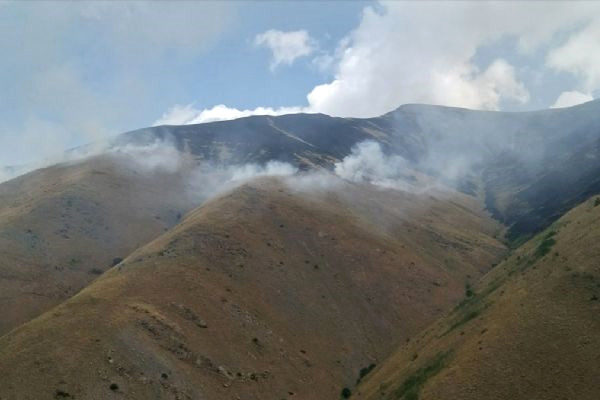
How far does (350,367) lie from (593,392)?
2653 cm

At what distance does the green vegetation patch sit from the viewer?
128 feet

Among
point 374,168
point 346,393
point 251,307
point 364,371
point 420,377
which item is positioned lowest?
point 364,371

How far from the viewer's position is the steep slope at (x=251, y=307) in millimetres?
42469

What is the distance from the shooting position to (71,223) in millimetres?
84312

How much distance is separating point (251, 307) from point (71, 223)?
4143cm

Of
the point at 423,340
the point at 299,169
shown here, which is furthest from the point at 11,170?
the point at 423,340


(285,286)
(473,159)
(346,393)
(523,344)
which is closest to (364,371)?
(346,393)

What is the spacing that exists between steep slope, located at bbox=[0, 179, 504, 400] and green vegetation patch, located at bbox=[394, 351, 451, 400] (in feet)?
33.9

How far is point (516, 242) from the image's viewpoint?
3698 inches

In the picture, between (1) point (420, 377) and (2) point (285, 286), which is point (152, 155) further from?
(1) point (420, 377)

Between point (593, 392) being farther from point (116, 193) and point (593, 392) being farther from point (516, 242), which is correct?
point (116, 193)

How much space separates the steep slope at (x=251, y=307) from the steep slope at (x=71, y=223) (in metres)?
11.4

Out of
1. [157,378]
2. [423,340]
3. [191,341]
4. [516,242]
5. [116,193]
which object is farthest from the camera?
[116,193]

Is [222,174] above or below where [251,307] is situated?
above
